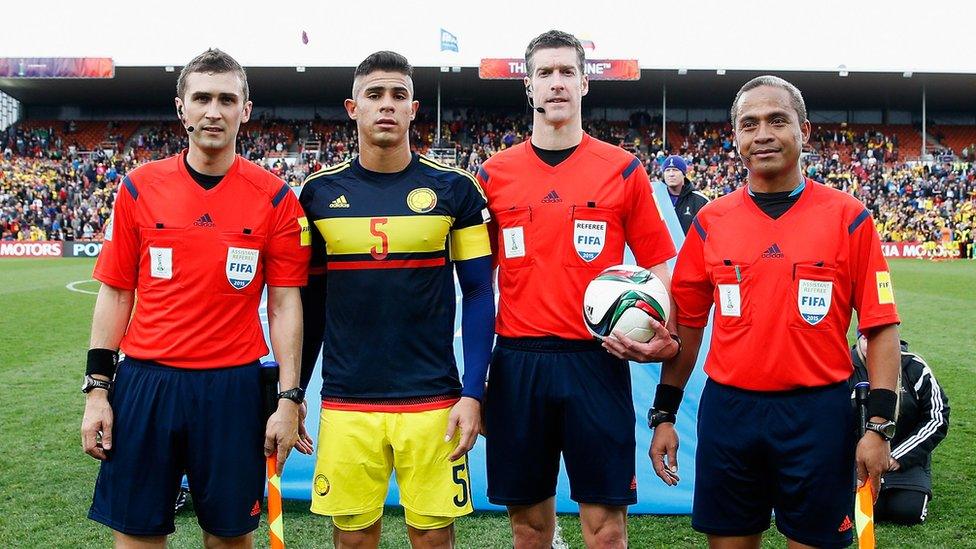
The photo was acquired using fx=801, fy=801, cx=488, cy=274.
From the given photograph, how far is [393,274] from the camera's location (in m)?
3.09

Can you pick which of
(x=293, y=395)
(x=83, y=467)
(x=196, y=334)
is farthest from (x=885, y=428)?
(x=83, y=467)

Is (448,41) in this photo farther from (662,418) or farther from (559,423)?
(662,418)

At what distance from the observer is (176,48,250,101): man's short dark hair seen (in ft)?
10.0

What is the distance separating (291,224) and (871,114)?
4209 cm

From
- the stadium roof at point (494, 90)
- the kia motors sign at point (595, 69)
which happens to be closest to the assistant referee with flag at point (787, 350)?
the kia motors sign at point (595, 69)

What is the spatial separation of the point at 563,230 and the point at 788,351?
0.97 metres

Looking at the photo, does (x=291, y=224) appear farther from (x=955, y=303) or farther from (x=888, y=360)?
(x=955, y=303)

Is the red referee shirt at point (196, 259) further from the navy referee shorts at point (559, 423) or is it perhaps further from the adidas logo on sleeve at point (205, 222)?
the navy referee shorts at point (559, 423)

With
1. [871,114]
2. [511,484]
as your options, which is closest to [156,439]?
[511,484]

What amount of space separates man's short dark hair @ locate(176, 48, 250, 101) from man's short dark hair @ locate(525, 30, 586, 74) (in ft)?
3.85

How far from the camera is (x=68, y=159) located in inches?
1460

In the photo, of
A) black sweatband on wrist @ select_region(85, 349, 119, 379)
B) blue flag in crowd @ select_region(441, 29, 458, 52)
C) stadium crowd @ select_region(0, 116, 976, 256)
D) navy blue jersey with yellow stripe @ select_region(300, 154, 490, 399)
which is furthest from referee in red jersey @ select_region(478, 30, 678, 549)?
blue flag in crowd @ select_region(441, 29, 458, 52)

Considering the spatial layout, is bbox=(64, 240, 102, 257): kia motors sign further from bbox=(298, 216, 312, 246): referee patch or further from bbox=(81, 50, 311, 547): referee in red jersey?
bbox=(298, 216, 312, 246): referee patch

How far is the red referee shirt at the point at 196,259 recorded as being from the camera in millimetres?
2971
